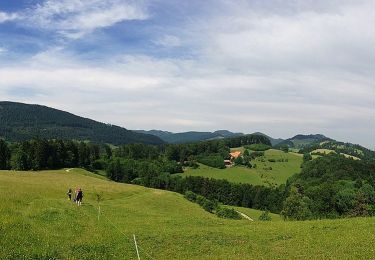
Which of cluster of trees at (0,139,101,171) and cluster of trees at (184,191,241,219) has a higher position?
cluster of trees at (0,139,101,171)

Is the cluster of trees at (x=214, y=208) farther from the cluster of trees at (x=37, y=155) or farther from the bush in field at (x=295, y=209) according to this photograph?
the cluster of trees at (x=37, y=155)

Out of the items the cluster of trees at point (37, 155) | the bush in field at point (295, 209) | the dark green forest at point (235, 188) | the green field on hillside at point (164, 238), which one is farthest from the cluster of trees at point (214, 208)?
the cluster of trees at point (37, 155)

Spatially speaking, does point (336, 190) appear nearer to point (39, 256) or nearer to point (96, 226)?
point (96, 226)

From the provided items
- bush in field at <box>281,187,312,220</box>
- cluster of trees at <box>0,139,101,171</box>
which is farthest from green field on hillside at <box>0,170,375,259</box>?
→ cluster of trees at <box>0,139,101,171</box>

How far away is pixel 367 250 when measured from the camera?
2736cm

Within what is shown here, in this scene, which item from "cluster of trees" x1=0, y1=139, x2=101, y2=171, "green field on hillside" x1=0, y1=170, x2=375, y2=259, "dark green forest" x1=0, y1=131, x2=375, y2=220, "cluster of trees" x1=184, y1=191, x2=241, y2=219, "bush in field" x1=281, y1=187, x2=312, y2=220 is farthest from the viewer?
"cluster of trees" x1=0, y1=139, x2=101, y2=171

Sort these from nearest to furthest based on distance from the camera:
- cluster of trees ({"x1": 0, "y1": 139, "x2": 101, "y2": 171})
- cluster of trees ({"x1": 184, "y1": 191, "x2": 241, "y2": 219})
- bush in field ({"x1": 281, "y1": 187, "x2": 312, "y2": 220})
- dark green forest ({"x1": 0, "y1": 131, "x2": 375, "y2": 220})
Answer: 1. cluster of trees ({"x1": 184, "y1": 191, "x2": 241, "y2": 219})
2. bush in field ({"x1": 281, "y1": 187, "x2": 312, "y2": 220})
3. dark green forest ({"x1": 0, "y1": 131, "x2": 375, "y2": 220})
4. cluster of trees ({"x1": 0, "y1": 139, "x2": 101, "y2": 171})

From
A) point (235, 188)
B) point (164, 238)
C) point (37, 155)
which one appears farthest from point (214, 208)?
point (235, 188)

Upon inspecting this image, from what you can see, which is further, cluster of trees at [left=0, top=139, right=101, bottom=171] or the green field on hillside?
cluster of trees at [left=0, top=139, right=101, bottom=171]

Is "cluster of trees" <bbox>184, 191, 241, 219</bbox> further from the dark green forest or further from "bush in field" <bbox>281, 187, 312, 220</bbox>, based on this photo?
the dark green forest

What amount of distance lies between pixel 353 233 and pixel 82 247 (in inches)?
833

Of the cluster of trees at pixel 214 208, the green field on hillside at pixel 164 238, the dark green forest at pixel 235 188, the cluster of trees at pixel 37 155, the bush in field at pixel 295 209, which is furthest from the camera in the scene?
the cluster of trees at pixel 37 155

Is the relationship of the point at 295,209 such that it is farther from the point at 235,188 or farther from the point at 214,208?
the point at 235,188

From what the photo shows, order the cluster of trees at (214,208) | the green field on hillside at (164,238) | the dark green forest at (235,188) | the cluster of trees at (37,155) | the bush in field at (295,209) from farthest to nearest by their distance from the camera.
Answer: the cluster of trees at (37,155) → the dark green forest at (235,188) → the bush in field at (295,209) → the cluster of trees at (214,208) → the green field on hillside at (164,238)
